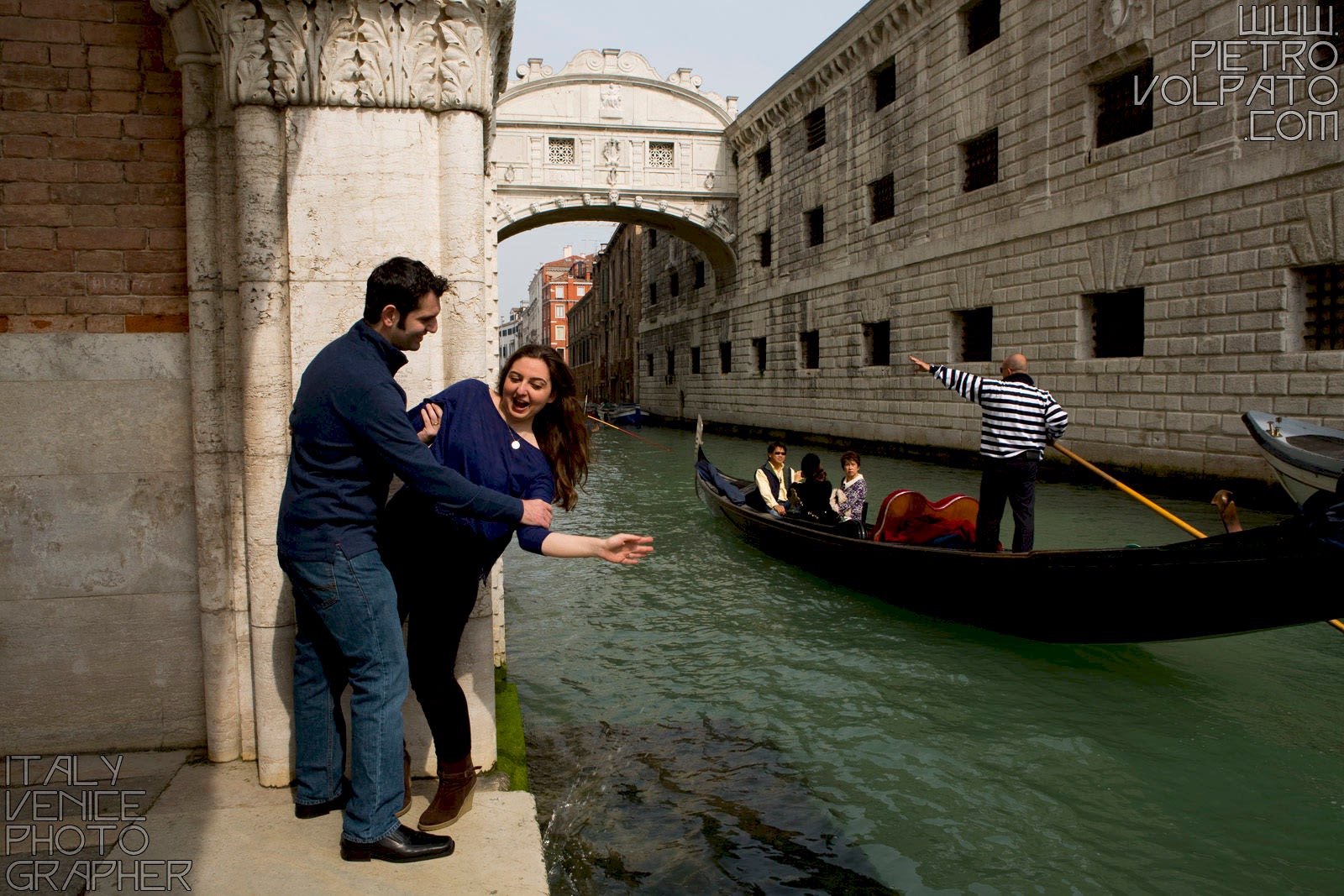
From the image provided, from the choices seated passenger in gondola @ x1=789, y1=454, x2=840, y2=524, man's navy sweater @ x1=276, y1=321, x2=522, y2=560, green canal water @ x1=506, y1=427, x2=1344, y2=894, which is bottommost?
green canal water @ x1=506, y1=427, x2=1344, y2=894

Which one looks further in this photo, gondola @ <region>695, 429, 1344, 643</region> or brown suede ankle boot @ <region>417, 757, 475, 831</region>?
gondola @ <region>695, 429, 1344, 643</region>

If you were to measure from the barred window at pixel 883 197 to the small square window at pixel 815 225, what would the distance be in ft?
7.05

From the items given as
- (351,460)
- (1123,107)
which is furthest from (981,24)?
(351,460)

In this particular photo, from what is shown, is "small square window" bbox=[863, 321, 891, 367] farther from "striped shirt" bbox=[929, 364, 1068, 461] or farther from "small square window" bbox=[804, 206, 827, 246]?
"striped shirt" bbox=[929, 364, 1068, 461]

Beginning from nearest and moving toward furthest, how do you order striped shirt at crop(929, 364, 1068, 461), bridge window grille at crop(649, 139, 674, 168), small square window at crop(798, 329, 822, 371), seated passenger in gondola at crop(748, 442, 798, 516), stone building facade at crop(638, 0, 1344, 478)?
striped shirt at crop(929, 364, 1068, 461) → seated passenger in gondola at crop(748, 442, 798, 516) → stone building facade at crop(638, 0, 1344, 478) → small square window at crop(798, 329, 822, 371) → bridge window grille at crop(649, 139, 674, 168)

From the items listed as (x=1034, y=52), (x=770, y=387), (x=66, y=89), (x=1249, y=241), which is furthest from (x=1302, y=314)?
(x=770, y=387)

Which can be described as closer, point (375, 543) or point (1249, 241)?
point (375, 543)

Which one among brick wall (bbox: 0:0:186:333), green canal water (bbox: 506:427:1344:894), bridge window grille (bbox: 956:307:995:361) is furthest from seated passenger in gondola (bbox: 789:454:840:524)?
bridge window grille (bbox: 956:307:995:361)

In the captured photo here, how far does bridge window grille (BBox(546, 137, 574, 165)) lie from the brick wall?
64.6 feet

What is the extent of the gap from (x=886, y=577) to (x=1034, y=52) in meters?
9.62

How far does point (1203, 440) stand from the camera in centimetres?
967

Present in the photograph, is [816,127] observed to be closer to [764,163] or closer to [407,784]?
[764,163]

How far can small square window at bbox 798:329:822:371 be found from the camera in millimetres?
19131

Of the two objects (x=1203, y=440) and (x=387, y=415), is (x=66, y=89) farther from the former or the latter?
(x=1203, y=440)
